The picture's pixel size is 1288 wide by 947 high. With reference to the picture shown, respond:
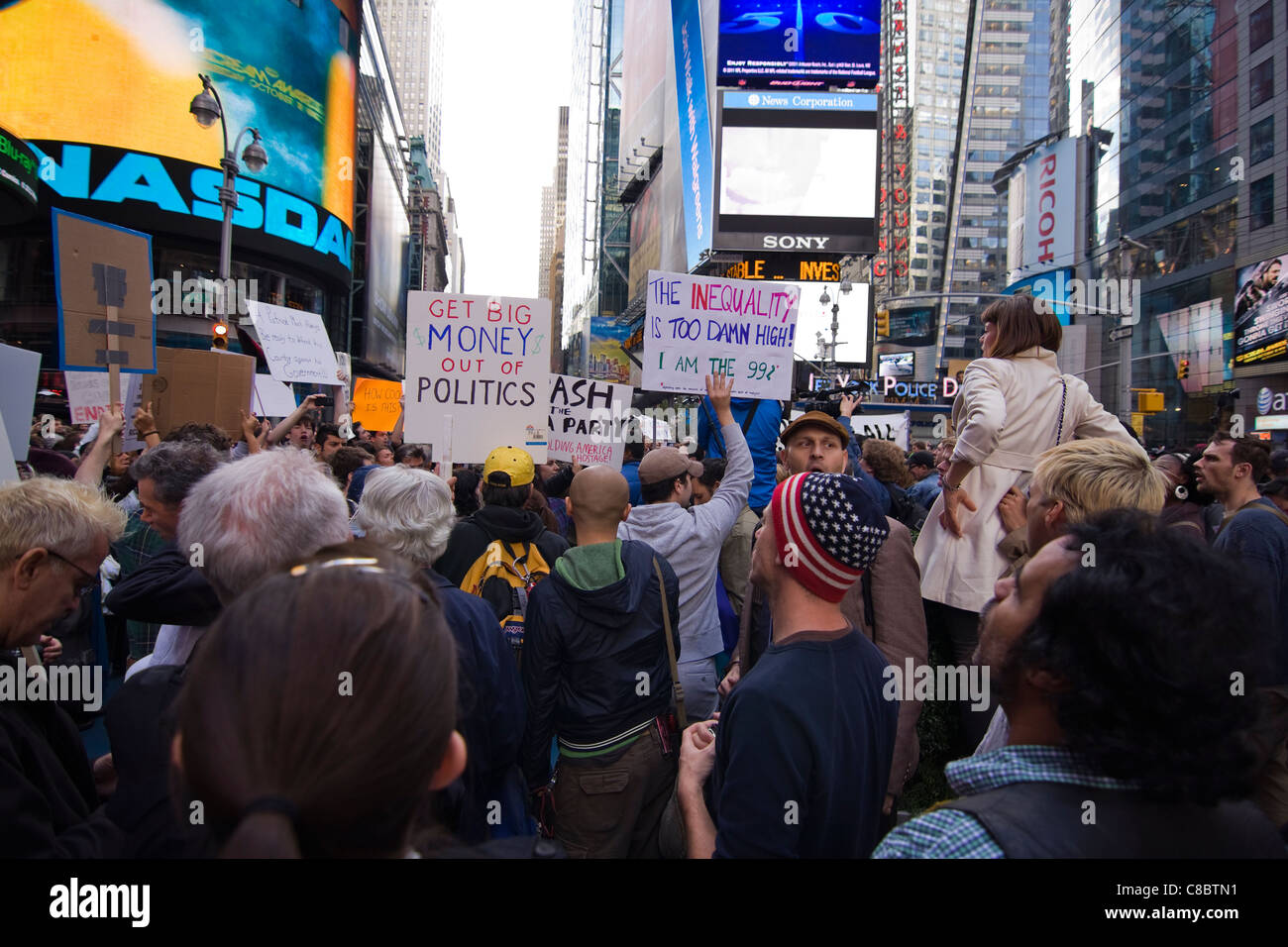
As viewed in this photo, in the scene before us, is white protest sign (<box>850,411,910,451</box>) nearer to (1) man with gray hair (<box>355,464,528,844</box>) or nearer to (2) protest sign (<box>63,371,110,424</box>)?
(2) protest sign (<box>63,371,110,424</box>)

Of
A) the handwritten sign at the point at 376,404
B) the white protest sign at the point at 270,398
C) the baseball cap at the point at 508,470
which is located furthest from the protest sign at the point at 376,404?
the baseball cap at the point at 508,470

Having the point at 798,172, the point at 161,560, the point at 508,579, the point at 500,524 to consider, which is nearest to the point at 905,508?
the point at 500,524

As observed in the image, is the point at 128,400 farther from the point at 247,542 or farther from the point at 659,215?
the point at 659,215

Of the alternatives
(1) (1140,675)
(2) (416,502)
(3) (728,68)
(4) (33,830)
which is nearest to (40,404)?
(2) (416,502)

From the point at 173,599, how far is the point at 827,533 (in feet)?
6.65

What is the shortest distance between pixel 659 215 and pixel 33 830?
5091 centimetres

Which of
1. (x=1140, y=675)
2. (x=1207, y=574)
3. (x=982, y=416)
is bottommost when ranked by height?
(x=1140, y=675)

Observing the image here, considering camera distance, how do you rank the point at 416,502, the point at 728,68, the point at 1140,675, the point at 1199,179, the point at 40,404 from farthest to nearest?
the point at 1199,179
the point at 728,68
the point at 40,404
the point at 416,502
the point at 1140,675

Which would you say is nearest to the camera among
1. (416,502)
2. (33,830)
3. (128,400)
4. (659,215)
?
(33,830)

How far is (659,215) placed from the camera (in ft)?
163

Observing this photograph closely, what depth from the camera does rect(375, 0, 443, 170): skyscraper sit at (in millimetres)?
150125

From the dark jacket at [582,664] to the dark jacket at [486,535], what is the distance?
609 millimetres

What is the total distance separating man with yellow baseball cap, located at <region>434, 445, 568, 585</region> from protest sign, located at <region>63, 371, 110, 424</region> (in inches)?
148
